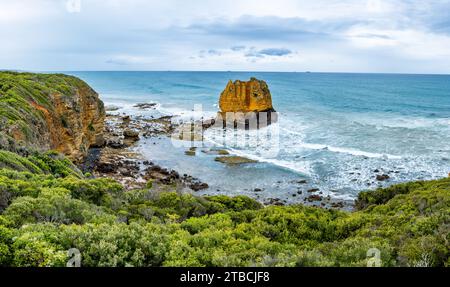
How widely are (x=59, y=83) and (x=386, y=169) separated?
1391 inches

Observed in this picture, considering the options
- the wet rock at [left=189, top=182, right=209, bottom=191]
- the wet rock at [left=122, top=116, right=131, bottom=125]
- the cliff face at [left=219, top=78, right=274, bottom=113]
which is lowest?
the wet rock at [left=189, top=182, right=209, bottom=191]

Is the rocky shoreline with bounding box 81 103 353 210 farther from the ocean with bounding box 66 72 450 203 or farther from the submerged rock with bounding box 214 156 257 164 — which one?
the ocean with bounding box 66 72 450 203

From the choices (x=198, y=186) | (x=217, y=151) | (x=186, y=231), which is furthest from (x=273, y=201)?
(x=186, y=231)

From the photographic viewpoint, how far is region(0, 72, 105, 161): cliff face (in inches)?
902

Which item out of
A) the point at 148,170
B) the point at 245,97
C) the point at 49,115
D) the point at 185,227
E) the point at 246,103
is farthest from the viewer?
the point at 246,103

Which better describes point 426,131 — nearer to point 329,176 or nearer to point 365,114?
point 365,114

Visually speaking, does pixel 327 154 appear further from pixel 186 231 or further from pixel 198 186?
pixel 186 231

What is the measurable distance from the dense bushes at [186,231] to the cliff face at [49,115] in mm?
7671

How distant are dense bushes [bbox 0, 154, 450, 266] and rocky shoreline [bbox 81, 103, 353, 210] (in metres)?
9.21

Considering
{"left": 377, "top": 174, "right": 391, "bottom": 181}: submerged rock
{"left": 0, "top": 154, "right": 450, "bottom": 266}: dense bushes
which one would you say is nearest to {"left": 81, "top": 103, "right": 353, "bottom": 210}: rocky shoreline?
{"left": 377, "top": 174, "right": 391, "bottom": 181}: submerged rock

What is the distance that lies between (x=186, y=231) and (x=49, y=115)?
2512 centimetres

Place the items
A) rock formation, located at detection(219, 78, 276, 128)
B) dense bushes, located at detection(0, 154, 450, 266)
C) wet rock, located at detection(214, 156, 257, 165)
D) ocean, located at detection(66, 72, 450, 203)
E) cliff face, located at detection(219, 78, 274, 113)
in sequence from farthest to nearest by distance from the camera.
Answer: cliff face, located at detection(219, 78, 274, 113), rock formation, located at detection(219, 78, 276, 128), wet rock, located at detection(214, 156, 257, 165), ocean, located at detection(66, 72, 450, 203), dense bushes, located at detection(0, 154, 450, 266)

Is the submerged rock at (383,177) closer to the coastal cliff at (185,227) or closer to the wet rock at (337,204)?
the wet rock at (337,204)

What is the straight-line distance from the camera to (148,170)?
36.8 meters
